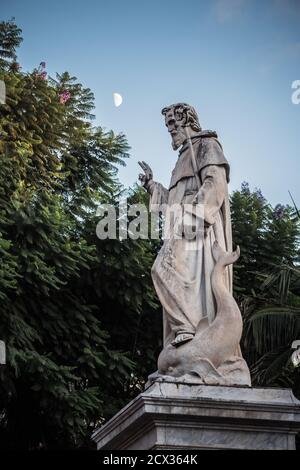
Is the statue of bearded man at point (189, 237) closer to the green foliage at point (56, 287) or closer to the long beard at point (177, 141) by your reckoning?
the long beard at point (177, 141)

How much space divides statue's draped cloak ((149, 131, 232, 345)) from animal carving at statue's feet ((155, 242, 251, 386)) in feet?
0.44

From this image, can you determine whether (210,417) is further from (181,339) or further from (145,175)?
(145,175)

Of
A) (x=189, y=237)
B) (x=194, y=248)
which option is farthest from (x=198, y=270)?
(x=189, y=237)

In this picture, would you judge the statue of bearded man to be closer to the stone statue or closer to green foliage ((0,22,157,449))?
the stone statue

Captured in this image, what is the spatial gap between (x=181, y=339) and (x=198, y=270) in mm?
736

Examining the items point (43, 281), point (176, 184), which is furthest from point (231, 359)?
point (43, 281)

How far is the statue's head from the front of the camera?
361 inches

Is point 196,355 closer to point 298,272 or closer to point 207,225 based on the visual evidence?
point 207,225

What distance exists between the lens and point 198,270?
8.23 meters

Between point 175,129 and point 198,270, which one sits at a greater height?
point 175,129

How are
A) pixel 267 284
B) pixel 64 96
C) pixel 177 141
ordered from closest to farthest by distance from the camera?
pixel 177 141, pixel 267 284, pixel 64 96

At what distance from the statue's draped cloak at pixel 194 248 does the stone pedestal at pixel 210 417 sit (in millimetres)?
820

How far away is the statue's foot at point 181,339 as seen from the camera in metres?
7.79

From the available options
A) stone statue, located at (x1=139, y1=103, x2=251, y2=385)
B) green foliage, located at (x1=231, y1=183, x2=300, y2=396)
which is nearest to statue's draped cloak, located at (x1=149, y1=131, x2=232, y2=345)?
stone statue, located at (x1=139, y1=103, x2=251, y2=385)
